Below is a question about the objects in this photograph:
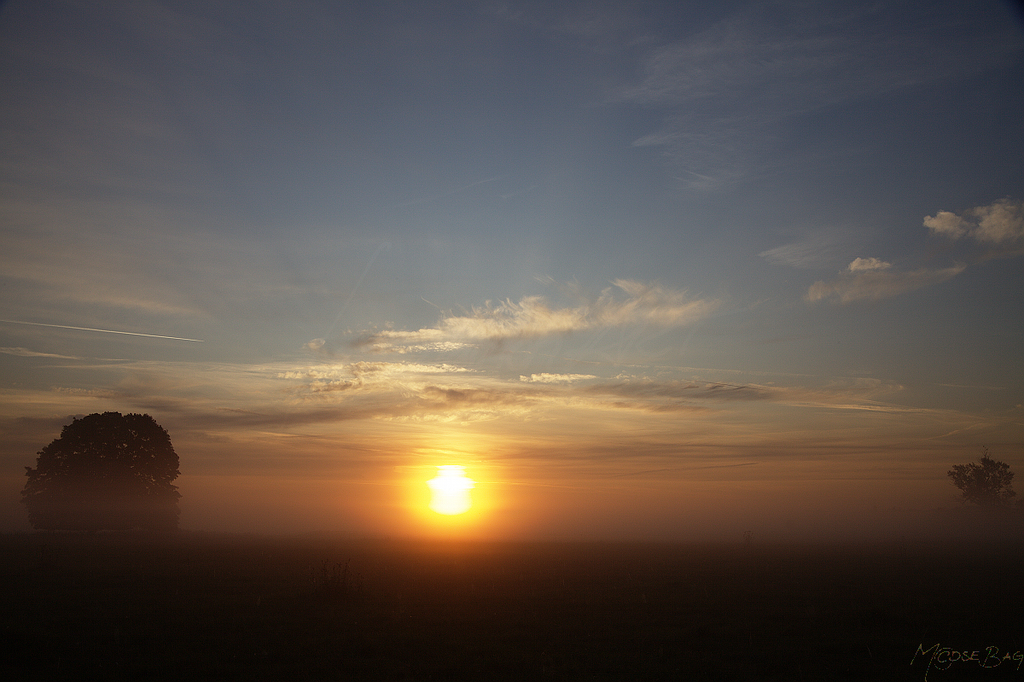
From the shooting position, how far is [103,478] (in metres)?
43.8

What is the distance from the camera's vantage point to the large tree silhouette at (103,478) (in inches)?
1678

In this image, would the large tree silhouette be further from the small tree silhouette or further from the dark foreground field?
the small tree silhouette

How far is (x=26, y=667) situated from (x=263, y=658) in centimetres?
449

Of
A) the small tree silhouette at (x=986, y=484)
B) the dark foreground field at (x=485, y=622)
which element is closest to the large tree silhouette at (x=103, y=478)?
the dark foreground field at (x=485, y=622)

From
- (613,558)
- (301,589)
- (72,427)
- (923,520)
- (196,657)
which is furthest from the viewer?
(923,520)

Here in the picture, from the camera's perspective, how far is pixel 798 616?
16.5 metres

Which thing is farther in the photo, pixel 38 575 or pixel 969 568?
pixel 969 568

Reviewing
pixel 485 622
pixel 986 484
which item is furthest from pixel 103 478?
pixel 986 484

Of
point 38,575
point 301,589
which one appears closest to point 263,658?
point 301,589

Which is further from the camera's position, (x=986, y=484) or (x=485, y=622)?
(x=986, y=484)

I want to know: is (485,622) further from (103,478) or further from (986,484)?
(986,484)

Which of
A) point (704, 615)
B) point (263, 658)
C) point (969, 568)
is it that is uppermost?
point (263, 658)

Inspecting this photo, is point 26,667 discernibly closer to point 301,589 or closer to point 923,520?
→ point 301,589

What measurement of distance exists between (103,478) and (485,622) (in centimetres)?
4355
